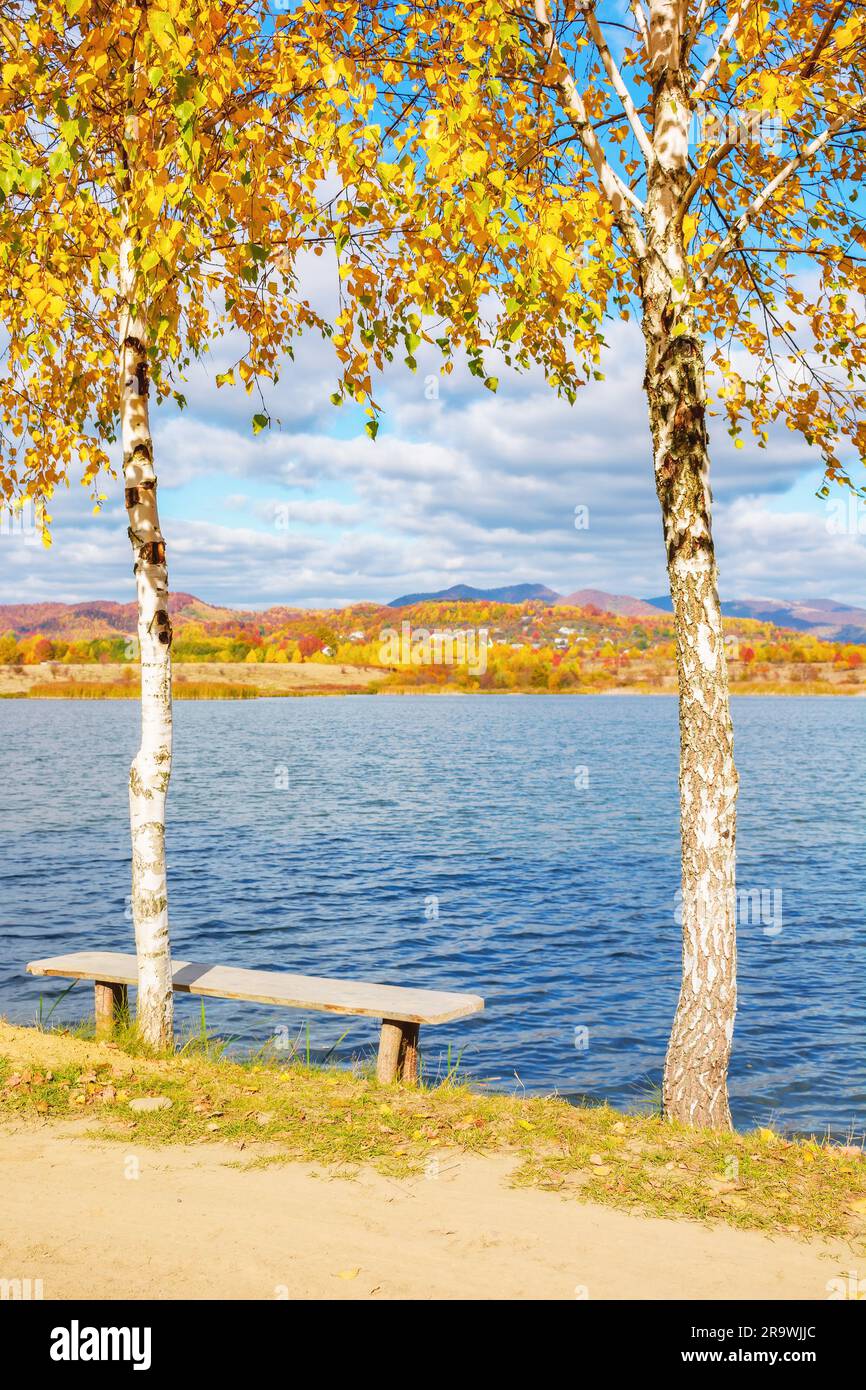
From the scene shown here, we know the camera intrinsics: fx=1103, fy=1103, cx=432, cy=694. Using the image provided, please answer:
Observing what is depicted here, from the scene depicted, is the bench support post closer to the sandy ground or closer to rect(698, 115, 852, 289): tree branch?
the sandy ground

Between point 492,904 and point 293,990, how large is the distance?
1673 cm

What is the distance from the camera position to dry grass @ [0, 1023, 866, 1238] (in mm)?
7418

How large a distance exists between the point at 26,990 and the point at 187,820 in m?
24.4

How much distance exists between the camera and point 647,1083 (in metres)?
14.6

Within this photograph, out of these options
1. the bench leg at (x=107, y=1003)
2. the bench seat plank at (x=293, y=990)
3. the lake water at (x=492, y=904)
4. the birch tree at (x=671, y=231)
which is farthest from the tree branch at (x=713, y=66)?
the lake water at (x=492, y=904)

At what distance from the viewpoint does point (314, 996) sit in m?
10.2

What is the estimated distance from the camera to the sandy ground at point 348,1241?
6.09 metres

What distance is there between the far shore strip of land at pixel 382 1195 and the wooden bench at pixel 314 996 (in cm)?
57

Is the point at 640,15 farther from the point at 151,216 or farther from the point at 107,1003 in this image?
the point at 107,1003

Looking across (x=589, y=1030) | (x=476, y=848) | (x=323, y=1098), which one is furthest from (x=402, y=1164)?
(x=476, y=848)

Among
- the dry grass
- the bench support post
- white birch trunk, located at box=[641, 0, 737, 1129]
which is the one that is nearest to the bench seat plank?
the bench support post

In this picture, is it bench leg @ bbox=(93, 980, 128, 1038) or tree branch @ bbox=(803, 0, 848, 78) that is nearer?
tree branch @ bbox=(803, 0, 848, 78)

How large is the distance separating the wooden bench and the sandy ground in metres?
2.03
